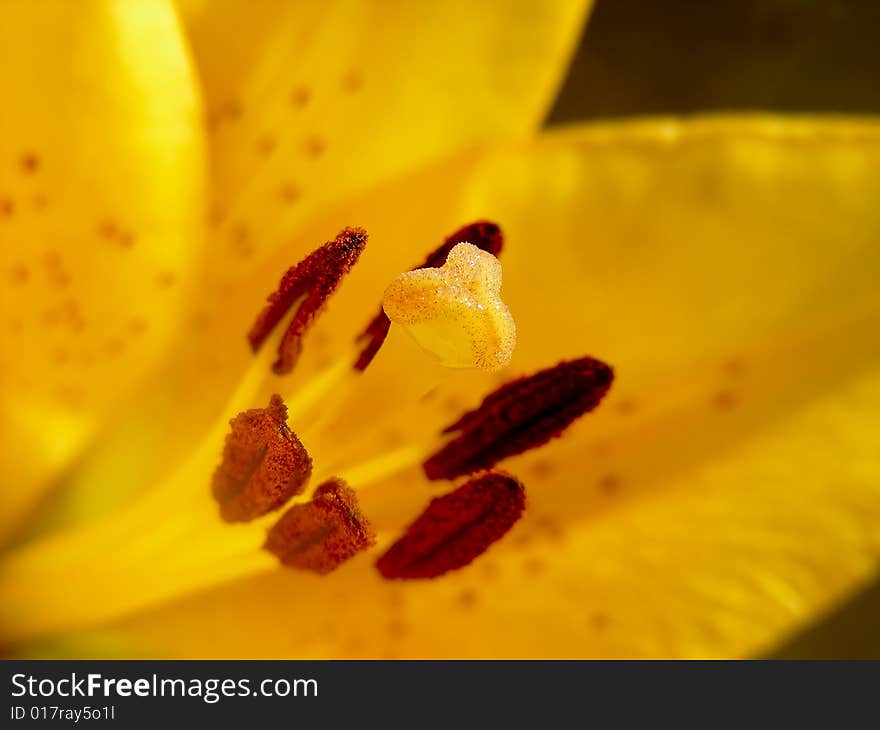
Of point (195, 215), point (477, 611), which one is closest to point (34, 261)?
point (195, 215)

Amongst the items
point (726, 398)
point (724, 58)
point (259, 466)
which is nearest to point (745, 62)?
point (724, 58)

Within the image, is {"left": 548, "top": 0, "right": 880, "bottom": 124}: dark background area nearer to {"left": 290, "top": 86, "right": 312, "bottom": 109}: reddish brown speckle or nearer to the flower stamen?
{"left": 290, "top": 86, "right": 312, "bottom": 109}: reddish brown speckle

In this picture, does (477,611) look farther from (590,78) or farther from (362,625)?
(590,78)

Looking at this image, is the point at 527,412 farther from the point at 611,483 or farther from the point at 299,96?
the point at 299,96

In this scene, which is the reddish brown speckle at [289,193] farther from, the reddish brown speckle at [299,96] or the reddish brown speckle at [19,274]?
the reddish brown speckle at [19,274]

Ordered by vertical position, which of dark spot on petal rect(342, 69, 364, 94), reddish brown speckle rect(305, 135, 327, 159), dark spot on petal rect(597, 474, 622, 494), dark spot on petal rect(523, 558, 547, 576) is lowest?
dark spot on petal rect(523, 558, 547, 576)

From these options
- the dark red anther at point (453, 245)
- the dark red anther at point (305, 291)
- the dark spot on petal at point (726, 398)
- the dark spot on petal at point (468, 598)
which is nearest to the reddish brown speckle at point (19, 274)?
the dark red anther at point (305, 291)

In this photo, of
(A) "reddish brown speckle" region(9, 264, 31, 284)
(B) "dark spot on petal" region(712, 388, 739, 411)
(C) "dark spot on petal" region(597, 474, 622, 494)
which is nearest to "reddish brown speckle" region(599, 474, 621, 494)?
(C) "dark spot on petal" region(597, 474, 622, 494)
